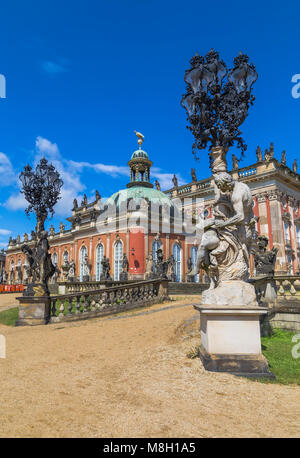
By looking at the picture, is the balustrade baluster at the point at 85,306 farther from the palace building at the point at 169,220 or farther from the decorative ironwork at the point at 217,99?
the palace building at the point at 169,220

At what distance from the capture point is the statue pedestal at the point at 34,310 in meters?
8.96

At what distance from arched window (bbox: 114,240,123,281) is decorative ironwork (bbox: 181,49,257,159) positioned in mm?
23695

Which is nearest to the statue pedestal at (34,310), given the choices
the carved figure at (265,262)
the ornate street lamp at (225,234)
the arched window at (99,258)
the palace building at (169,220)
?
the ornate street lamp at (225,234)

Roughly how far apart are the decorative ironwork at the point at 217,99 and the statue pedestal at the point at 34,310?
6.86 metres

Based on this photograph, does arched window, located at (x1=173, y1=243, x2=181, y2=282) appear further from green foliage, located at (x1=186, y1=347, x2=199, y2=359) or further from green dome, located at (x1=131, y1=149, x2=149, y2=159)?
green foliage, located at (x1=186, y1=347, x2=199, y2=359)

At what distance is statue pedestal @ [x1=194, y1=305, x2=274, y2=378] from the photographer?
3.57 m

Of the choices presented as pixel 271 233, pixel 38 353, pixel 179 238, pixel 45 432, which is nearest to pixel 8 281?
pixel 179 238

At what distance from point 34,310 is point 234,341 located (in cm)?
725

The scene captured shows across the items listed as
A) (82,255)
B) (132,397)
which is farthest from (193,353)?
(82,255)

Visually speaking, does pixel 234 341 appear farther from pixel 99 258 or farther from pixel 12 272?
pixel 12 272

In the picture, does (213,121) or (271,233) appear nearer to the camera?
(213,121)

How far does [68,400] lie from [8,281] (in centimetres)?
5475

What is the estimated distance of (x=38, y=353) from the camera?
504 cm

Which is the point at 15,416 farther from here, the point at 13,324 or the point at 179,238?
the point at 179,238
